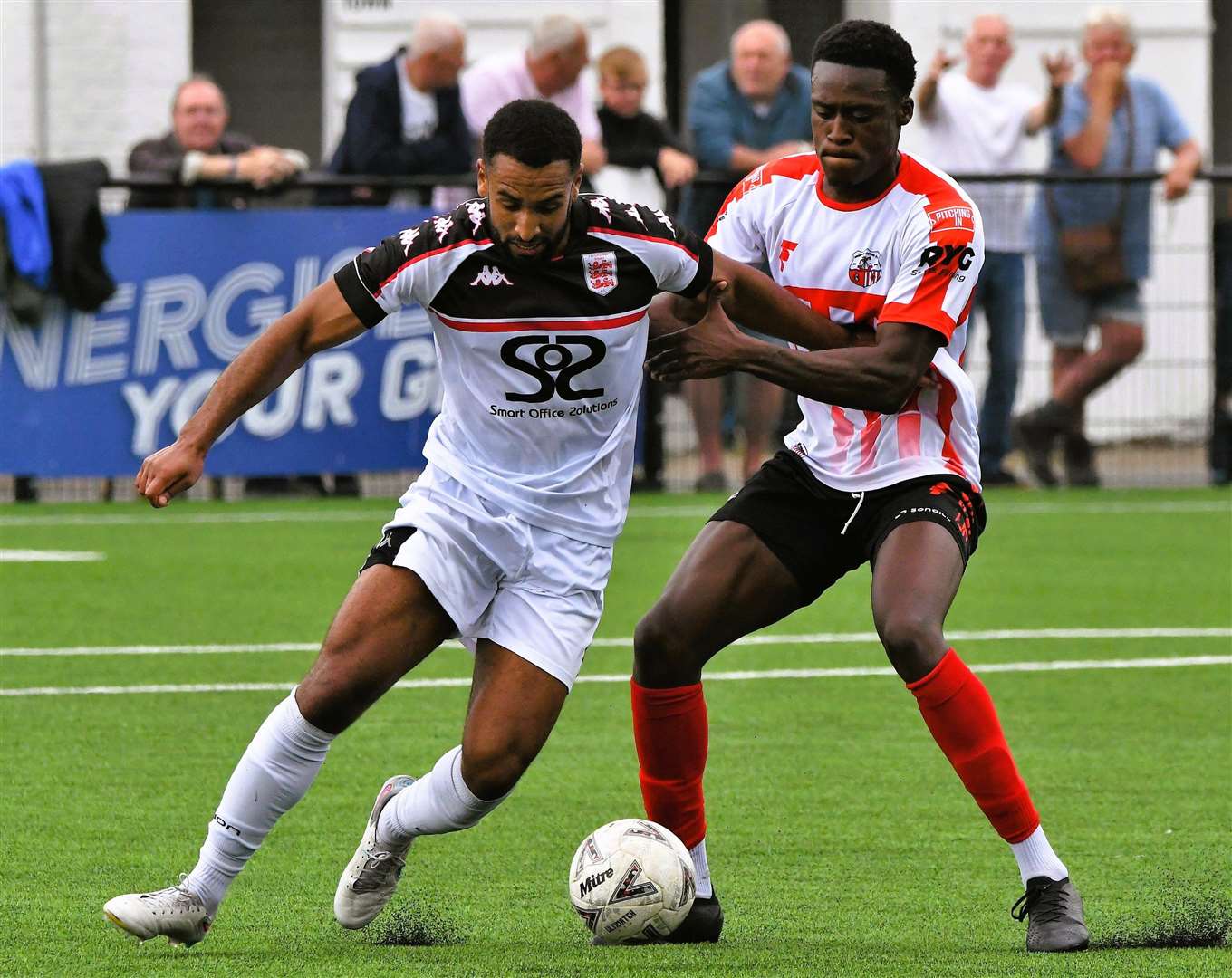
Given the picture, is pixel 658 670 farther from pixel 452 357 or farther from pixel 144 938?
pixel 144 938

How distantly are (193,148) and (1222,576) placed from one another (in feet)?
21.7

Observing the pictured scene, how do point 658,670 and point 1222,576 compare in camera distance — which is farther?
point 1222,576

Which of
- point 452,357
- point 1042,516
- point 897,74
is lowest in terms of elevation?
point 1042,516

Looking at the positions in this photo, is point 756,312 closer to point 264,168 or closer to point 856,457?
point 856,457

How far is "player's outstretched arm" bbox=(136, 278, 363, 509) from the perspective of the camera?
190 inches

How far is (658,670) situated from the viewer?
17.7ft

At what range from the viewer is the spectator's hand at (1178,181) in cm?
1404

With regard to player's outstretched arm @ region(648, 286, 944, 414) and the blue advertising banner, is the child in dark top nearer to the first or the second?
the blue advertising banner

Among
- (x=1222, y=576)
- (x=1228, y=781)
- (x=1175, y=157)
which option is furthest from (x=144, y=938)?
(x=1175, y=157)

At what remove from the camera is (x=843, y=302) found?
5547mm

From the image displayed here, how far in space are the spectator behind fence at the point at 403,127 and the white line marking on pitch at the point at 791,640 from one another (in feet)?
15.6

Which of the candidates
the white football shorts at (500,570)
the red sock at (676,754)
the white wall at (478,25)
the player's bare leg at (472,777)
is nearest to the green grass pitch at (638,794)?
the player's bare leg at (472,777)

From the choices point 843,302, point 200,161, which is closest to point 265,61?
point 200,161

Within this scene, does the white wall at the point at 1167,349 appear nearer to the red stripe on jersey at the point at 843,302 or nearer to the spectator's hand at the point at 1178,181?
the spectator's hand at the point at 1178,181
